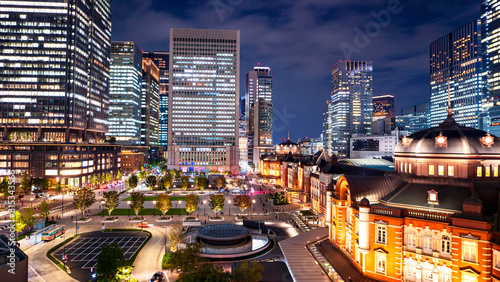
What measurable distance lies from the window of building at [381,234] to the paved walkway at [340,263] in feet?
16.9

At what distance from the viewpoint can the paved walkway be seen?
3828cm

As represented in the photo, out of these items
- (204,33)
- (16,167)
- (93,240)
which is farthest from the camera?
(204,33)

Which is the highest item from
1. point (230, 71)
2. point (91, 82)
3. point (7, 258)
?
point (230, 71)

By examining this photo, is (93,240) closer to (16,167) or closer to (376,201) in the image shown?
(376,201)

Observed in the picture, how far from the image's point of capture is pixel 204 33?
193m

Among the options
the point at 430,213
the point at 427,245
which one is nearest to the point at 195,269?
the point at 427,245

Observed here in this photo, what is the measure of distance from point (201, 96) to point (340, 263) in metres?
164

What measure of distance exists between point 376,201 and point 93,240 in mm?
54427

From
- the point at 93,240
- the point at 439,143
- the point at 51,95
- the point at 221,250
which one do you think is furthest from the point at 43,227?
the point at 51,95

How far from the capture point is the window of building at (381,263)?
1492 inches

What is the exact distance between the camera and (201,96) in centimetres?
19338

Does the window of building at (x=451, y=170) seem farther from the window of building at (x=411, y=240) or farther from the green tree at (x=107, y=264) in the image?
the green tree at (x=107, y=264)

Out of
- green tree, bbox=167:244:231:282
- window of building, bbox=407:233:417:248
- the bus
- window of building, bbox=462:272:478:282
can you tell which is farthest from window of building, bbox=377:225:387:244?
the bus

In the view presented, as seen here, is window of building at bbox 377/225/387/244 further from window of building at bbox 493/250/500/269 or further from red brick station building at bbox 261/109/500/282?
window of building at bbox 493/250/500/269
